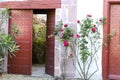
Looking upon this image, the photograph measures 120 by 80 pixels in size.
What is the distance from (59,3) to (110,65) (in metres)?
2.70

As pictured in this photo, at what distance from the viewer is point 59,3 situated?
392 inches

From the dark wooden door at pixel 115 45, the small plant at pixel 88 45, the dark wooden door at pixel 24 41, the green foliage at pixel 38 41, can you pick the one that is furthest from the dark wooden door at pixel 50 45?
the green foliage at pixel 38 41

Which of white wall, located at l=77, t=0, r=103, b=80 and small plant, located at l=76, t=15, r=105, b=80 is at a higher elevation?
white wall, located at l=77, t=0, r=103, b=80

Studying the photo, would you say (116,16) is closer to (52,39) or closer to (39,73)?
(52,39)

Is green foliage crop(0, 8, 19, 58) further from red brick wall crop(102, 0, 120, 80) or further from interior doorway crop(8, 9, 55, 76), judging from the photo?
red brick wall crop(102, 0, 120, 80)

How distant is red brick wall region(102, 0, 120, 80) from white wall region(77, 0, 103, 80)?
15 cm

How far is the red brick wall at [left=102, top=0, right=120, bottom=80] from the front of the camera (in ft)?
30.7

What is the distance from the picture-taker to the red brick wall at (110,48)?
9367 mm

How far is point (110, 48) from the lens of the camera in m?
9.47

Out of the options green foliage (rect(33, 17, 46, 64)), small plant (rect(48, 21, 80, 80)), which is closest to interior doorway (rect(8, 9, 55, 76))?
small plant (rect(48, 21, 80, 80))

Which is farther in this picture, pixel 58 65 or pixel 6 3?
pixel 6 3

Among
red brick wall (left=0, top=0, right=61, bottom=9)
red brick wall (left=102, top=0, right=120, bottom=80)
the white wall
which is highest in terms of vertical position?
red brick wall (left=0, top=0, right=61, bottom=9)

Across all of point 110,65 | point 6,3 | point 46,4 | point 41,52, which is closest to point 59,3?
point 46,4

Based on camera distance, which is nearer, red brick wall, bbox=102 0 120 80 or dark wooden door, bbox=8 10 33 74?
red brick wall, bbox=102 0 120 80
